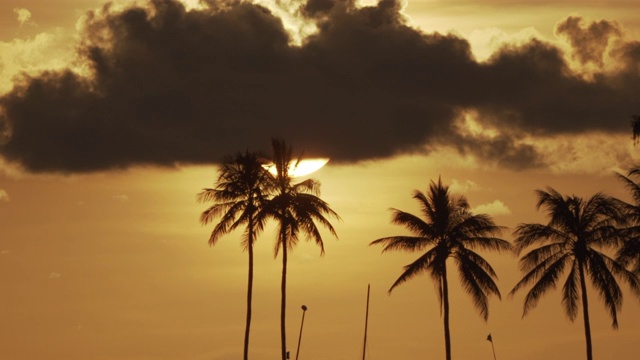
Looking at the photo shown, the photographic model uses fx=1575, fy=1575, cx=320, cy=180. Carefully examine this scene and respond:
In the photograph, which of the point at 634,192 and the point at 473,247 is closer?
the point at 634,192

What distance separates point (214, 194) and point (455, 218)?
1840cm

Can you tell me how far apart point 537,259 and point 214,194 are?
81.5 ft

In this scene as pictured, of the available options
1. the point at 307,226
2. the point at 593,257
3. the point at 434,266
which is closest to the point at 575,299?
the point at 593,257

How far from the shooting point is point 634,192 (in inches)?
4213

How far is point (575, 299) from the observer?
11506cm

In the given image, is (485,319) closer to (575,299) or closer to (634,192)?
(575,299)

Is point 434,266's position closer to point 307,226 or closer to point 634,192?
point 307,226

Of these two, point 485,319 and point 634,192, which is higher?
point 634,192

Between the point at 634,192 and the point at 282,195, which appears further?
the point at 282,195

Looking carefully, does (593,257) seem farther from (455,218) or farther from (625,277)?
(455,218)

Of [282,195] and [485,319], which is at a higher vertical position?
[282,195]

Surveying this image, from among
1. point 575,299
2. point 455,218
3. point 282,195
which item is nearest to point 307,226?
point 282,195

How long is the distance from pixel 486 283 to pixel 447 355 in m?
6.25

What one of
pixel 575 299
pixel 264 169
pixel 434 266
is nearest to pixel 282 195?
pixel 264 169
